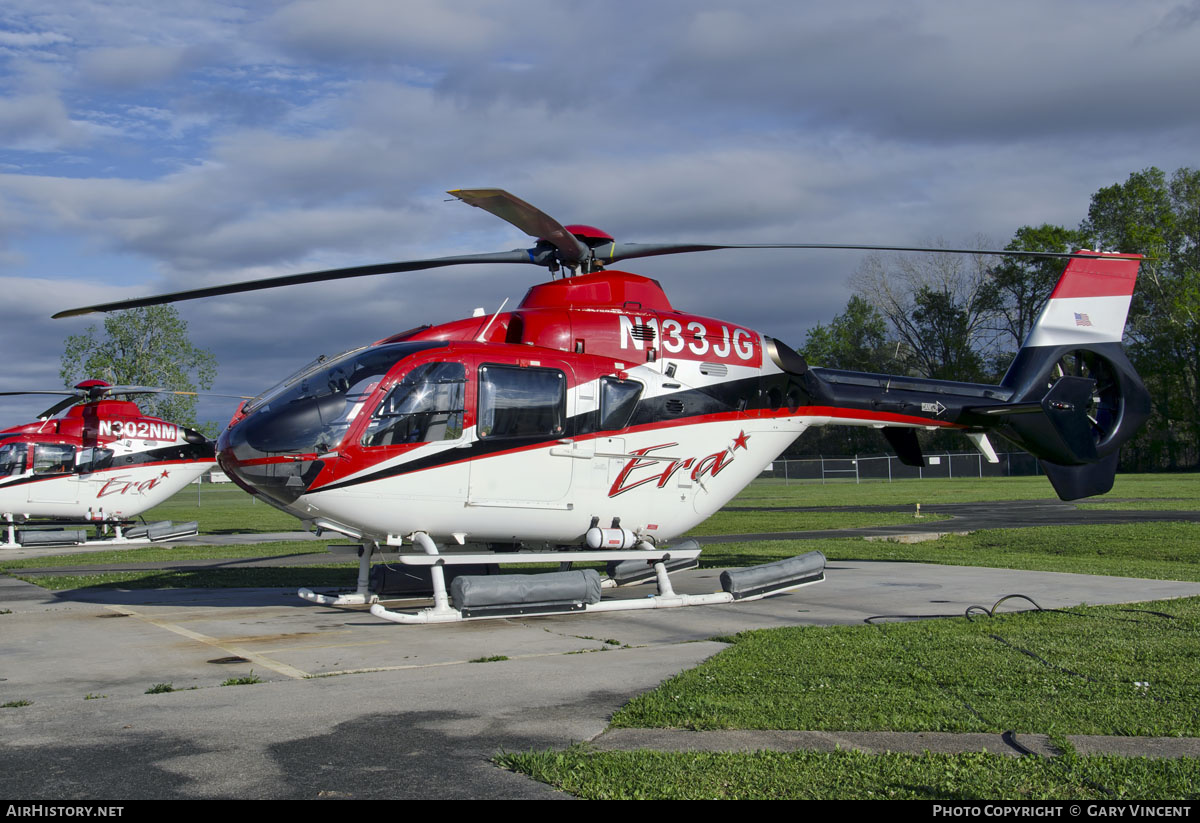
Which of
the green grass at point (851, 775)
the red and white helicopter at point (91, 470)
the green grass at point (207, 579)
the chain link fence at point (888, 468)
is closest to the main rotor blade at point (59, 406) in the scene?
the red and white helicopter at point (91, 470)

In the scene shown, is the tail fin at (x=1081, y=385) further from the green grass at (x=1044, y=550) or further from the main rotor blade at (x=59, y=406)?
the main rotor blade at (x=59, y=406)

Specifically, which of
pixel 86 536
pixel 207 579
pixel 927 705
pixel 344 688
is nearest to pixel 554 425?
pixel 344 688

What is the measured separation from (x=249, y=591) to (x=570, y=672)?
795cm

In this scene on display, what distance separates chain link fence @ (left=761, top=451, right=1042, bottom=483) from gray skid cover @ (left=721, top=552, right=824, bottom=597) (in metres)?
51.6

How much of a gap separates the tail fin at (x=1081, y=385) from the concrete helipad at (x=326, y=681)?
2462 millimetres

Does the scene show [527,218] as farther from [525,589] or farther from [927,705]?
[927,705]

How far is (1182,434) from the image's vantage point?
71.4 meters

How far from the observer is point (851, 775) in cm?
487

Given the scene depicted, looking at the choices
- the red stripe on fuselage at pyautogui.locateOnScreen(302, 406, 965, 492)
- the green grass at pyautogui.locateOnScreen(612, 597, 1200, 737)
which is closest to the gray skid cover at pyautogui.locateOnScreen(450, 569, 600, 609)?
the red stripe on fuselage at pyautogui.locateOnScreen(302, 406, 965, 492)

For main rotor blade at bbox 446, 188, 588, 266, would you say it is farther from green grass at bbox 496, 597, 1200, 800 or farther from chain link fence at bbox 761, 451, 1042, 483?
chain link fence at bbox 761, 451, 1042, 483

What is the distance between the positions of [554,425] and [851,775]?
7.22 metres

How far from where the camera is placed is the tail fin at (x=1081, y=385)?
15430 mm
